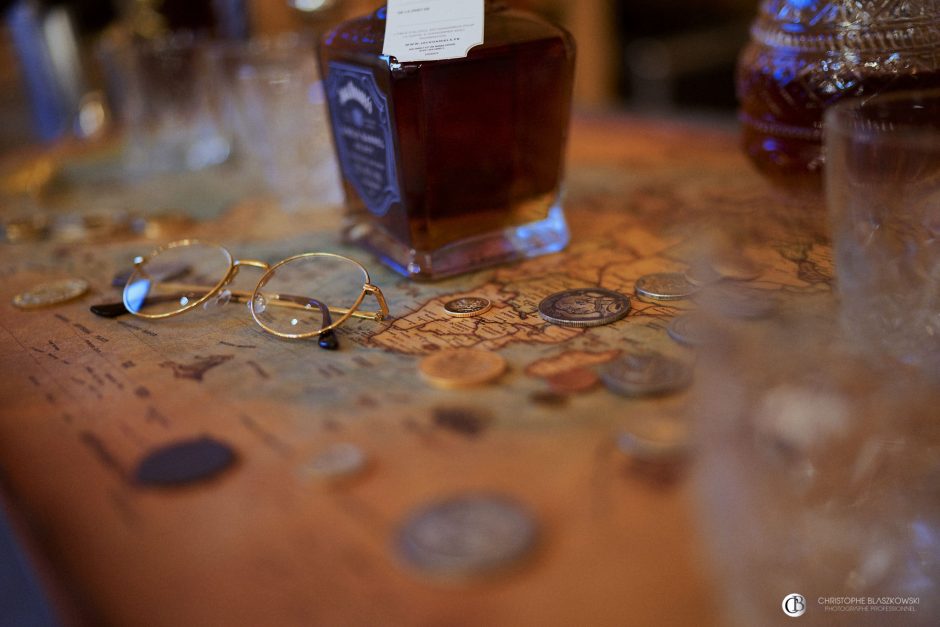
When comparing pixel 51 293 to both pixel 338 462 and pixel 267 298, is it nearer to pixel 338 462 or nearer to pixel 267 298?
pixel 267 298

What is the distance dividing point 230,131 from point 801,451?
4.40 ft

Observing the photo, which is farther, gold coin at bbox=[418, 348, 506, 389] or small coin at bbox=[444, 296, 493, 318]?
small coin at bbox=[444, 296, 493, 318]

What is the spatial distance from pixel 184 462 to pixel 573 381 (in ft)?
0.94

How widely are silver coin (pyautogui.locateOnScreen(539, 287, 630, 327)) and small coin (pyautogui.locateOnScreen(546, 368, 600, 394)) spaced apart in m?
0.10

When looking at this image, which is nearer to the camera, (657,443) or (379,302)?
(657,443)

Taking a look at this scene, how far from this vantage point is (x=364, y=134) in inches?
34.3

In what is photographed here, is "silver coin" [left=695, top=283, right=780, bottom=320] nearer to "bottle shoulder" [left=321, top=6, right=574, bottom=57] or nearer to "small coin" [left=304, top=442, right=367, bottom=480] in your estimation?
"small coin" [left=304, top=442, right=367, bottom=480]

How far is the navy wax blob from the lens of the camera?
1.75ft

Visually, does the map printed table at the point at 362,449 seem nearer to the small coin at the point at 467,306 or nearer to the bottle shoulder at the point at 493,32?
the small coin at the point at 467,306

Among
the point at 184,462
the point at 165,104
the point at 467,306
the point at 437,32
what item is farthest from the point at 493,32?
the point at 165,104

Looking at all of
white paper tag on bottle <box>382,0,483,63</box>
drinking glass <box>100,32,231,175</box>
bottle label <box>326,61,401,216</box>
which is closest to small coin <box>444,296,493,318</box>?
bottle label <box>326,61,401,216</box>

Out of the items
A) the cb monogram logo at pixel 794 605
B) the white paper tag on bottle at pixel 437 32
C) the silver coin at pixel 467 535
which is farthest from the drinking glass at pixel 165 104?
the cb monogram logo at pixel 794 605

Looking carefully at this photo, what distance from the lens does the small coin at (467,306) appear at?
2.53 ft

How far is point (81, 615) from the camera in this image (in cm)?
44
